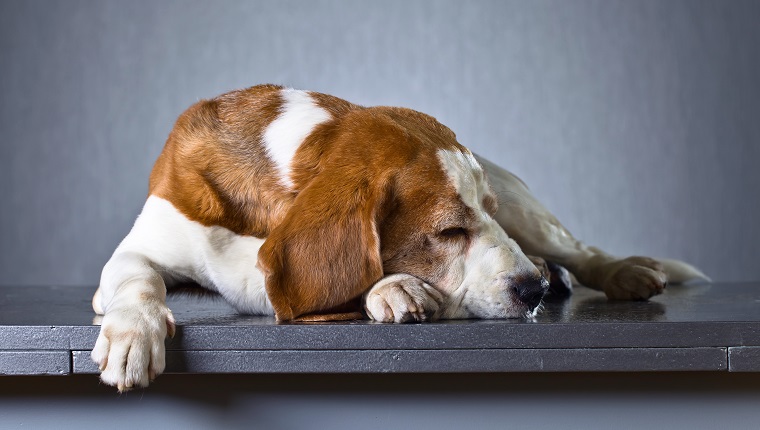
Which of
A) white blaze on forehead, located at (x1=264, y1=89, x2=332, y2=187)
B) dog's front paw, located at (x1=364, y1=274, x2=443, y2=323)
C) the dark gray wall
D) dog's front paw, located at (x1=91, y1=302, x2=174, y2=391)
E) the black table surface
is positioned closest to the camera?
dog's front paw, located at (x1=91, y1=302, x2=174, y2=391)

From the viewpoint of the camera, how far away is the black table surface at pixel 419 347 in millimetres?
1615

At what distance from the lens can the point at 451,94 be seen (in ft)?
13.8

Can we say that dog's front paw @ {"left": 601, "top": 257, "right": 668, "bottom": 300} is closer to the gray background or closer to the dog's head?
the dog's head

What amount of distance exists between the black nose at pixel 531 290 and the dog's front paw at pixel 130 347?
64 centimetres

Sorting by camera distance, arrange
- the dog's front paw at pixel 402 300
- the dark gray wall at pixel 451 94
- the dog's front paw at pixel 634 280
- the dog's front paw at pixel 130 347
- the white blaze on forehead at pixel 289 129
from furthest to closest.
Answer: the dark gray wall at pixel 451 94 < the dog's front paw at pixel 634 280 < the white blaze on forehead at pixel 289 129 < the dog's front paw at pixel 402 300 < the dog's front paw at pixel 130 347

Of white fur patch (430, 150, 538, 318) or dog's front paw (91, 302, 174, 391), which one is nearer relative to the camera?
dog's front paw (91, 302, 174, 391)

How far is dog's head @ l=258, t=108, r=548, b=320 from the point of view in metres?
1.70

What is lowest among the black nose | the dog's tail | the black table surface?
the dog's tail

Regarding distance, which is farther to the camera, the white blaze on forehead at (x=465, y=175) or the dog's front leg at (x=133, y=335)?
the white blaze on forehead at (x=465, y=175)

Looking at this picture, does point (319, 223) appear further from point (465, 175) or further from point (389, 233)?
point (465, 175)

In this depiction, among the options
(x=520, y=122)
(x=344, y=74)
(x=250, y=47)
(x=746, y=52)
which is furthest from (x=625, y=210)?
(x=250, y=47)

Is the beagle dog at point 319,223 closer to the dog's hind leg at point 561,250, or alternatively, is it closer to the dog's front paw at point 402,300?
the dog's front paw at point 402,300

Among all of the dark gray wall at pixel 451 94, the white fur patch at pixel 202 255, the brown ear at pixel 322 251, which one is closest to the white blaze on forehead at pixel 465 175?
the brown ear at pixel 322 251

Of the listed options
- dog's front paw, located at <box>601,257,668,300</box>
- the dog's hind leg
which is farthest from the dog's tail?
dog's front paw, located at <box>601,257,668,300</box>
